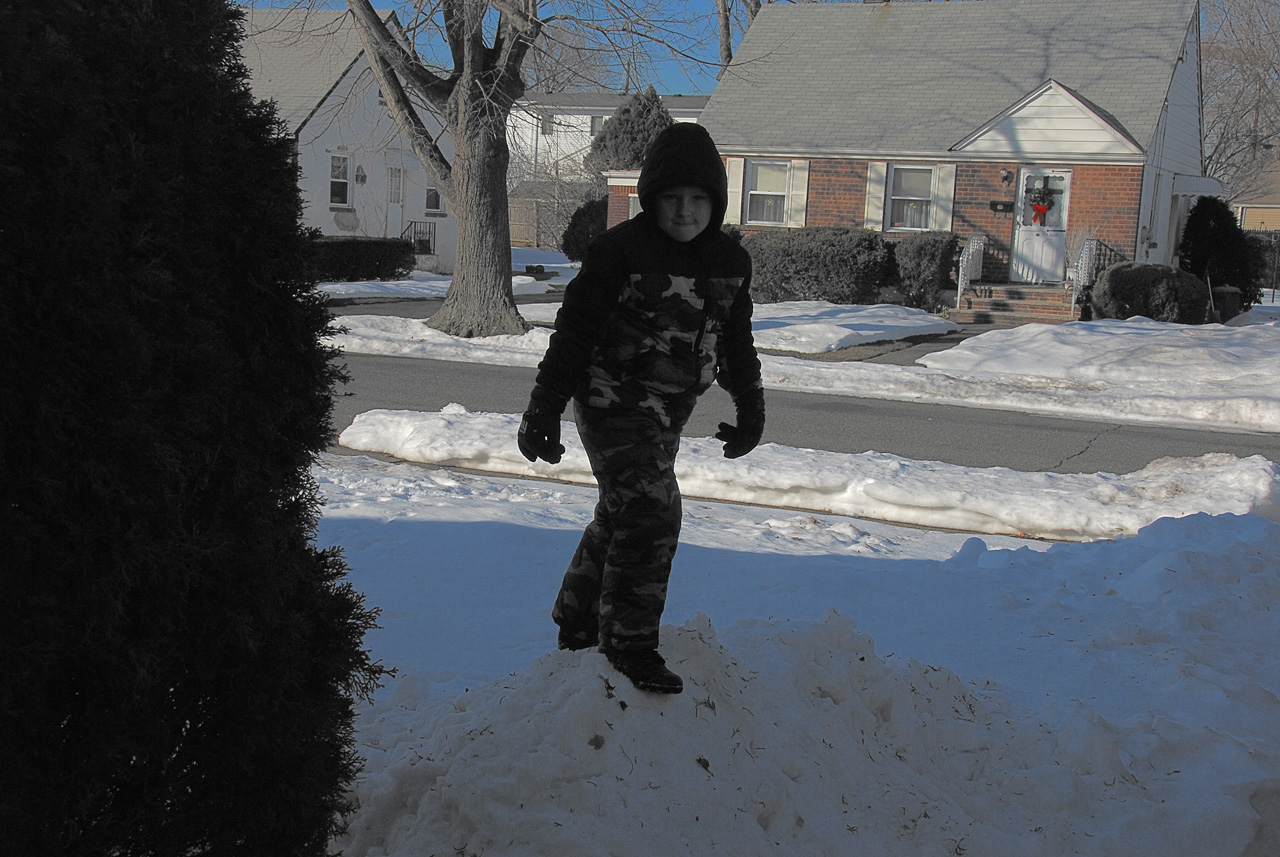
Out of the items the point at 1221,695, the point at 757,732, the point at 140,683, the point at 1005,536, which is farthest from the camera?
the point at 1005,536

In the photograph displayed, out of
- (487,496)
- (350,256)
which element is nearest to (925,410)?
(487,496)

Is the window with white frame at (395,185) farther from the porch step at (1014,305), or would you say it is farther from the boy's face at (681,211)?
the boy's face at (681,211)

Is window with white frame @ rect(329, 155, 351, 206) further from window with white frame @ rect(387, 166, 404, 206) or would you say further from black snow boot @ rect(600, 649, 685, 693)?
black snow boot @ rect(600, 649, 685, 693)

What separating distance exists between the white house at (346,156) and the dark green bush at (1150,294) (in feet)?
63.4

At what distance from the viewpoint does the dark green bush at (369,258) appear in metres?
27.9

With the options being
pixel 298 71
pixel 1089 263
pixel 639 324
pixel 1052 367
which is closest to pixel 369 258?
pixel 298 71

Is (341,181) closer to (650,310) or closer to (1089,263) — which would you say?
(1089,263)

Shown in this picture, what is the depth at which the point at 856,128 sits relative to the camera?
25.8 meters

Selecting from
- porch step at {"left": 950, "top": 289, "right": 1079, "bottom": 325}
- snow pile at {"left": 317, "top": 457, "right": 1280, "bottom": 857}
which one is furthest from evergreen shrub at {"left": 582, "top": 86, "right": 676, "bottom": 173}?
snow pile at {"left": 317, "top": 457, "right": 1280, "bottom": 857}

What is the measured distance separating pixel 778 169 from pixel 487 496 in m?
21.3

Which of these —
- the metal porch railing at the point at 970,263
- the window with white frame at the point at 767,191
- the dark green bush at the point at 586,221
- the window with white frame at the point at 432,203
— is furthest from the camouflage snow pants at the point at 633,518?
the dark green bush at the point at 586,221

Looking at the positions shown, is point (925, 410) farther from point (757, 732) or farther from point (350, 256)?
point (350, 256)

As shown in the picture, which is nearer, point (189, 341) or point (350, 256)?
point (189, 341)

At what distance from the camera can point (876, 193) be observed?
83.7 feet
